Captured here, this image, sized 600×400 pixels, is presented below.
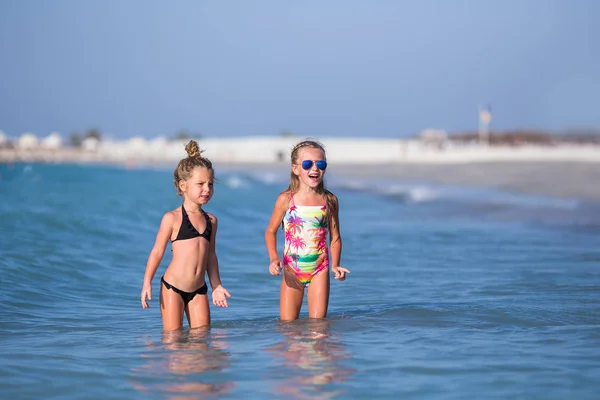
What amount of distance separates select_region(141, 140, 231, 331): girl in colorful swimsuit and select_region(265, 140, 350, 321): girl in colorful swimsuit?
0.55m

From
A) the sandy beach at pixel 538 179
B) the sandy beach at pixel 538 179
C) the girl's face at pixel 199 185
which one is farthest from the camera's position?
the sandy beach at pixel 538 179

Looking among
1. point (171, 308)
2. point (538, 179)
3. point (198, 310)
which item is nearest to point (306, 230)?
point (198, 310)

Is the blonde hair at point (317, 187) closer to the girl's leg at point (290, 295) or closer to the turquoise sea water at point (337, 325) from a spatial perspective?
the girl's leg at point (290, 295)

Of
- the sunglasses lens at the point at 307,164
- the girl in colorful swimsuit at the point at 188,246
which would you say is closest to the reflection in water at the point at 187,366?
the girl in colorful swimsuit at the point at 188,246

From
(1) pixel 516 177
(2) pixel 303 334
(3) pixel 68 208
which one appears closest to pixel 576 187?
(1) pixel 516 177

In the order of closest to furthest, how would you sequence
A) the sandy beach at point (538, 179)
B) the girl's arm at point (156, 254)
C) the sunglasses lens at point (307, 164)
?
the girl's arm at point (156, 254) < the sunglasses lens at point (307, 164) < the sandy beach at point (538, 179)

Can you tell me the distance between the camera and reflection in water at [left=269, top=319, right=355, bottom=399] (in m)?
4.30

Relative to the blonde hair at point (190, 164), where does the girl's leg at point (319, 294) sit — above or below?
below

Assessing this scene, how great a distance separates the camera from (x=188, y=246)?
561 centimetres

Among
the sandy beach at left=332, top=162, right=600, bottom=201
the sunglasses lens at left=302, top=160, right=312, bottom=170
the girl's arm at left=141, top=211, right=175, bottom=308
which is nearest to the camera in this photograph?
the girl's arm at left=141, top=211, right=175, bottom=308

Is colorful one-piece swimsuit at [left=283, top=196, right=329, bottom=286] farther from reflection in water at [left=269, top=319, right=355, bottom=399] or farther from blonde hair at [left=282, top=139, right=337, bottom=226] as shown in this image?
reflection in water at [left=269, top=319, right=355, bottom=399]

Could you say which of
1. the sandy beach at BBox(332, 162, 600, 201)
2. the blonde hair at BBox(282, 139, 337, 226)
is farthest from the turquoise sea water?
the sandy beach at BBox(332, 162, 600, 201)

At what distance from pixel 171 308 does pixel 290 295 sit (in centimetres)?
87

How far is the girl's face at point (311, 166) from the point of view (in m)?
5.98
